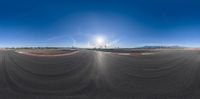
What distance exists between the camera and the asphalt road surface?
636 centimetres

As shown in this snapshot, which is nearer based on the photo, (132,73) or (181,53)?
(132,73)

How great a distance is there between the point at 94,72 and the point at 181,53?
8.53 feet

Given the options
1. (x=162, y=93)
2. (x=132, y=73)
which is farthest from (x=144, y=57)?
(x=162, y=93)

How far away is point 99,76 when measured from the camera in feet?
22.9

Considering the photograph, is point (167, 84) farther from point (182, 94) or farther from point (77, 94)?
point (77, 94)

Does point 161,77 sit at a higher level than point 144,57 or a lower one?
lower

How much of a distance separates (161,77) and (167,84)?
0.80 ft

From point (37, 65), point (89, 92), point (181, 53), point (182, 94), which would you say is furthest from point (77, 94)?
point (181, 53)

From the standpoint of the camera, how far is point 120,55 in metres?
6.84

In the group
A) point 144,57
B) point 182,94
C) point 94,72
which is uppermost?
point 144,57

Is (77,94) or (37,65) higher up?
(37,65)

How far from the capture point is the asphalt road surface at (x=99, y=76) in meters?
6.36

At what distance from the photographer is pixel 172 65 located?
268 inches

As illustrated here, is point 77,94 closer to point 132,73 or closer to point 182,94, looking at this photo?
point 132,73
